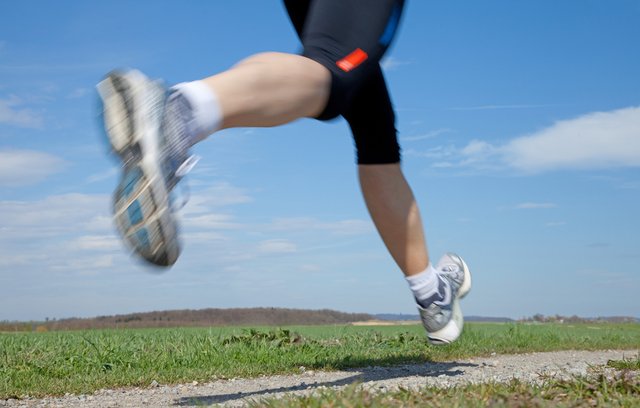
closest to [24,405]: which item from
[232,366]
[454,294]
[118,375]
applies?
[118,375]

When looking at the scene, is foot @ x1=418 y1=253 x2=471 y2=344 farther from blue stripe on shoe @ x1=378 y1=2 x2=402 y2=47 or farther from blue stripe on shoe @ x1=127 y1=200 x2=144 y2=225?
blue stripe on shoe @ x1=127 y1=200 x2=144 y2=225

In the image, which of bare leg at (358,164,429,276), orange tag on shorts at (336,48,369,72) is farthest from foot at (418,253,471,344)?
orange tag on shorts at (336,48,369,72)

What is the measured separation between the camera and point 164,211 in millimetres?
2113

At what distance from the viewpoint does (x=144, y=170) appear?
2.08m

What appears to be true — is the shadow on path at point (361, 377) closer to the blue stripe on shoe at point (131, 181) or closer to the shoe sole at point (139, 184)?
the shoe sole at point (139, 184)

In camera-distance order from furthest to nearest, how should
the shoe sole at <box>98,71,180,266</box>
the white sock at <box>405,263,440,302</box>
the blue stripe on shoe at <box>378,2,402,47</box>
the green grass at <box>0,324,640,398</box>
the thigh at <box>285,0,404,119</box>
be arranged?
the green grass at <box>0,324,640,398</box>
the white sock at <box>405,263,440,302</box>
the blue stripe on shoe at <box>378,2,402,47</box>
the thigh at <box>285,0,404,119</box>
the shoe sole at <box>98,71,180,266</box>

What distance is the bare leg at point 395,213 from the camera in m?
3.64

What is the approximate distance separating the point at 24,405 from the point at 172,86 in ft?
7.99

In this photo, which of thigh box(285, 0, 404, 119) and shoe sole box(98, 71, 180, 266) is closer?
shoe sole box(98, 71, 180, 266)

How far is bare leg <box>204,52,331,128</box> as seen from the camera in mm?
2230

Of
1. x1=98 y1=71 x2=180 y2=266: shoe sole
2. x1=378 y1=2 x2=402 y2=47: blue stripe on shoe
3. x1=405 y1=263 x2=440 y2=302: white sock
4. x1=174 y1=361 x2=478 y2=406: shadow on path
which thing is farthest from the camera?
x1=405 y1=263 x2=440 y2=302: white sock

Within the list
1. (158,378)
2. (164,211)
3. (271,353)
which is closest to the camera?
(164,211)

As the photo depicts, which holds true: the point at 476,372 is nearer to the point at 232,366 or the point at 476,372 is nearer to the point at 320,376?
the point at 320,376

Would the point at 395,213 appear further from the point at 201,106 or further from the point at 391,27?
the point at 201,106
